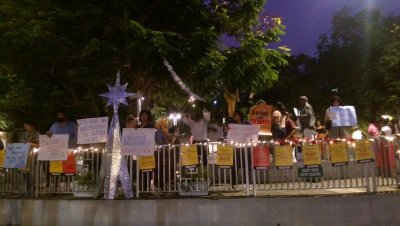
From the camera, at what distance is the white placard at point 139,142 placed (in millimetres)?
7473

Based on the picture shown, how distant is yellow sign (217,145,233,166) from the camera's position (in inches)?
287

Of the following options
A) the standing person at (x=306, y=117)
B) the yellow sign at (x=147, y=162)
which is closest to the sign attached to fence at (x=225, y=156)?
the yellow sign at (x=147, y=162)

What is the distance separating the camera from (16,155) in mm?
8164

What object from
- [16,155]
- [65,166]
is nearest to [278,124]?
[65,166]

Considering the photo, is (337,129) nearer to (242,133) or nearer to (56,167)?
(242,133)

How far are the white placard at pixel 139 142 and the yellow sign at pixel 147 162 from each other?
0.14 m

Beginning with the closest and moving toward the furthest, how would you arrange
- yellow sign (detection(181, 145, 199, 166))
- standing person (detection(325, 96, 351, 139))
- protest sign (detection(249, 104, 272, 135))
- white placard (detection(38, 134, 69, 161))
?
yellow sign (detection(181, 145, 199, 166))
white placard (detection(38, 134, 69, 161))
protest sign (detection(249, 104, 272, 135))
standing person (detection(325, 96, 351, 139))

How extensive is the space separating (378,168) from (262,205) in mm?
2545

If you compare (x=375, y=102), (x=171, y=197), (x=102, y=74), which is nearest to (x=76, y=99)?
(x=102, y=74)

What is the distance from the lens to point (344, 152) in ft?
23.2

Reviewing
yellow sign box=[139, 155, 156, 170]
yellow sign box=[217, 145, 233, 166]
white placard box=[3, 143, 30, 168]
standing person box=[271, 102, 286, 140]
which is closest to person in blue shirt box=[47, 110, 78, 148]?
white placard box=[3, 143, 30, 168]

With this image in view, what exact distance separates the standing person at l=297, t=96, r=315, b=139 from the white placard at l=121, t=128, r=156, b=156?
15.9ft

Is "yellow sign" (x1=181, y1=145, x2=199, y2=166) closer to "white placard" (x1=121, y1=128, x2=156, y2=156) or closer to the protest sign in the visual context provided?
"white placard" (x1=121, y1=128, x2=156, y2=156)

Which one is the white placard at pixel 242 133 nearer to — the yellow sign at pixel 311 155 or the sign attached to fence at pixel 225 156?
the sign attached to fence at pixel 225 156
